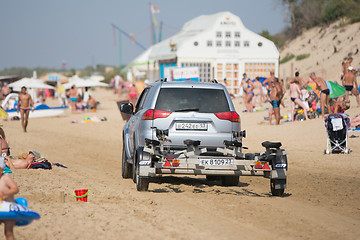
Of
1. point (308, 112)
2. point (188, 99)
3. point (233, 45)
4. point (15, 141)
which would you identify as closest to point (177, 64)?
point (233, 45)

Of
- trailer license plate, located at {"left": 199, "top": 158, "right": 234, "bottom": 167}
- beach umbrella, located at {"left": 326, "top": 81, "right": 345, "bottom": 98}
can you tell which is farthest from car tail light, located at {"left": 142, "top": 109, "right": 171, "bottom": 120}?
beach umbrella, located at {"left": 326, "top": 81, "right": 345, "bottom": 98}

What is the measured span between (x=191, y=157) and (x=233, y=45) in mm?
32211

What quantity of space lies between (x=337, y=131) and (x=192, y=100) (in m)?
6.45

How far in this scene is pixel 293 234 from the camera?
6848mm

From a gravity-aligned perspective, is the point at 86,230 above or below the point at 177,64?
below

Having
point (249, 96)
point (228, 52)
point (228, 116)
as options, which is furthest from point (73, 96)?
point (228, 116)

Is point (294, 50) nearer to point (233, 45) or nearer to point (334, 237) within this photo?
point (233, 45)

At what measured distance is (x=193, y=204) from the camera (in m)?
8.67

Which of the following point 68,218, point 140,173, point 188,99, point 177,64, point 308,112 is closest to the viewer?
point 68,218

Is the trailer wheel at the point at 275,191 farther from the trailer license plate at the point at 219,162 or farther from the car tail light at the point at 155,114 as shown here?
the car tail light at the point at 155,114

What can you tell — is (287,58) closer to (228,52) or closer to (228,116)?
(228,52)

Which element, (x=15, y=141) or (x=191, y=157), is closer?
(x=191, y=157)

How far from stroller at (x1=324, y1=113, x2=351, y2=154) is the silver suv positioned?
5.63 metres

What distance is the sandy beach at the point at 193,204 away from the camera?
6879 mm
